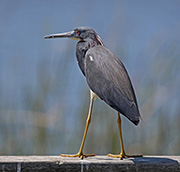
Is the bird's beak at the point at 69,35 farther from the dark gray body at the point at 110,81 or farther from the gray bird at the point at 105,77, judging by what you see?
the dark gray body at the point at 110,81

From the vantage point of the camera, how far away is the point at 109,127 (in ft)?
12.5

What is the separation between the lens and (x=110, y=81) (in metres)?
2.66

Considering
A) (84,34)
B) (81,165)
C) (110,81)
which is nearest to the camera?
(81,165)

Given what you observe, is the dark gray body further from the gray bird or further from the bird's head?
the bird's head

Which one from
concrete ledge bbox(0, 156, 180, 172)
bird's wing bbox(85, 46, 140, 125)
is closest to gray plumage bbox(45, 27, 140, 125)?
bird's wing bbox(85, 46, 140, 125)

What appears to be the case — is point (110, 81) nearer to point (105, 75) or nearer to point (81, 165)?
point (105, 75)

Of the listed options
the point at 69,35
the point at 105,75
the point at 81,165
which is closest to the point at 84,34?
the point at 69,35

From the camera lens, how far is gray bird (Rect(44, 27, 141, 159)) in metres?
2.57

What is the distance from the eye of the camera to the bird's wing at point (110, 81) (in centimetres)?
257

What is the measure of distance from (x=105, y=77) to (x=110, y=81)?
5 cm

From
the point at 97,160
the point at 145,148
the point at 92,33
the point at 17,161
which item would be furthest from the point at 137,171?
the point at 145,148

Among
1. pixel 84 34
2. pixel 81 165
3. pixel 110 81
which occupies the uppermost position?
pixel 84 34

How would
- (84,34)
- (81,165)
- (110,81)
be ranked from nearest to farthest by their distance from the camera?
(81,165) < (110,81) < (84,34)

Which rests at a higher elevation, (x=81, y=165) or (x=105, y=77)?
(x=105, y=77)
